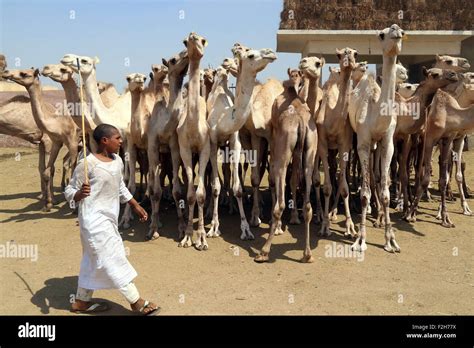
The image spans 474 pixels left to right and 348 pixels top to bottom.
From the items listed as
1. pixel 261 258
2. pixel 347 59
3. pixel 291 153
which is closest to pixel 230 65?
pixel 347 59

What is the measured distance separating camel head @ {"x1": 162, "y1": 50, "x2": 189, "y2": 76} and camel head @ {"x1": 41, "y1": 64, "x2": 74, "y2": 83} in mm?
2480

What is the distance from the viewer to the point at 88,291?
5004mm

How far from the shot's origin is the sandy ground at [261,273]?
531 cm

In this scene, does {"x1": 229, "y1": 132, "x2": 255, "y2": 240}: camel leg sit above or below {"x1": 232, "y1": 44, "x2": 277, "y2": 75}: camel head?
below

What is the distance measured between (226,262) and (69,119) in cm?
546

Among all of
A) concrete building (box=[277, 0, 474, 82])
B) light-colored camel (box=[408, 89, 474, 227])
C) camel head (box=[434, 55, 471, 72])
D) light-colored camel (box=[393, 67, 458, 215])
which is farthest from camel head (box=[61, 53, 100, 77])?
concrete building (box=[277, 0, 474, 82])

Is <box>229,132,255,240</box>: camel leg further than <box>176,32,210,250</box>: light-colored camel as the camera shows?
Yes

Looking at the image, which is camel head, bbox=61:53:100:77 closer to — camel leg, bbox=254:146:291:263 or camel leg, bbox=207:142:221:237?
camel leg, bbox=207:142:221:237

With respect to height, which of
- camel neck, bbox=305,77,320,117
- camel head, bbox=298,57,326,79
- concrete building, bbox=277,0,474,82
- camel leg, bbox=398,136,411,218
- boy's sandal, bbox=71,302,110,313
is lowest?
boy's sandal, bbox=71,302,110,313

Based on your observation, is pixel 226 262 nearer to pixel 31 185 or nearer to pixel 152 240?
pixel 152 240

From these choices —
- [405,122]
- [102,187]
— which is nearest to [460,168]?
[405,122]

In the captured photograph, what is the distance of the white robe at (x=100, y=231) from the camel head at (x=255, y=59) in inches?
117

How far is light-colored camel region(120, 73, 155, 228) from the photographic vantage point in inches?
332

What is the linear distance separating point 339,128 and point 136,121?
370cm
